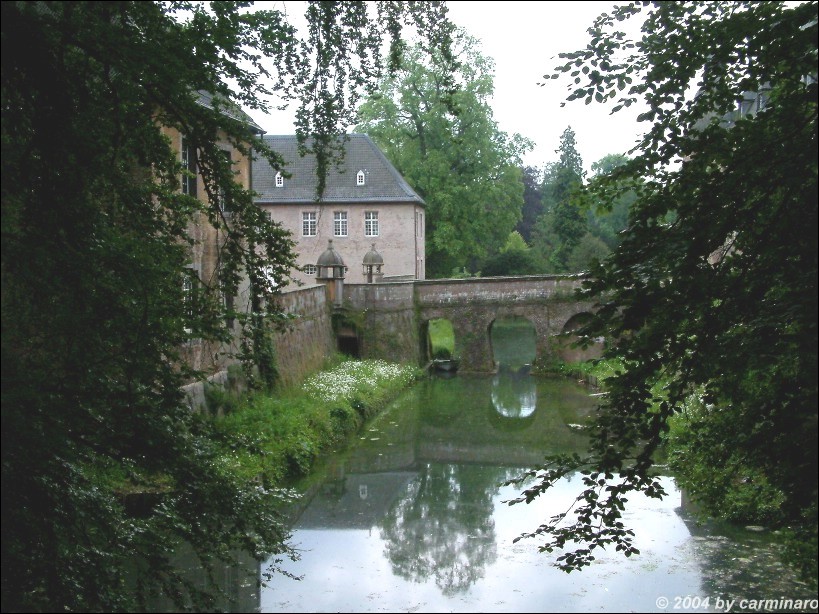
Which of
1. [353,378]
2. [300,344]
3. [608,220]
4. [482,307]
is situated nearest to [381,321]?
[482,307]

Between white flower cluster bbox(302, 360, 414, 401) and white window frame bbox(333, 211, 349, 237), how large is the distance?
1058cm

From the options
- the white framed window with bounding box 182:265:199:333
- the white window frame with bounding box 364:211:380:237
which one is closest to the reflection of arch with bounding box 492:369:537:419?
the white window frame with bounding box 364:211:380:237

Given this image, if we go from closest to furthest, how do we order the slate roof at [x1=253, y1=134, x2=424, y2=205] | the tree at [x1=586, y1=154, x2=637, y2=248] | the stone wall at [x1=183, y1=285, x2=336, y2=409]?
the stone wall at [x1=183, y1=285, x2=336, y2=409] → the slate roof at [x1=253, y1=134, x2=424, y2=205] → the tree at [x1=586, y1=154, x2=637, y2=248]

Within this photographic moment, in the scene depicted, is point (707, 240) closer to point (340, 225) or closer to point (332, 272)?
point (332, 272)

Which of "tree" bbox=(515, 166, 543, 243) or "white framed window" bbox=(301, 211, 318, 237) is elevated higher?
"tree" bbox=(515, 166, 543, 243)

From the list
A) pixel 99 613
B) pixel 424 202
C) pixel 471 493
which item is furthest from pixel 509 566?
pixel 424 202

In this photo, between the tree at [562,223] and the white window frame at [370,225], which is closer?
the white window frame at [370,225]

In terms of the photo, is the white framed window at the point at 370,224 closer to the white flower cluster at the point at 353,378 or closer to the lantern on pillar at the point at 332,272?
the lantern on pillar at the point at 332,272

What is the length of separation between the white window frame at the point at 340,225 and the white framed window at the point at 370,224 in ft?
2.77

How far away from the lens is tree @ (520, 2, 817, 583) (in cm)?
590

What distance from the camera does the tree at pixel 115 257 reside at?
16.9ft

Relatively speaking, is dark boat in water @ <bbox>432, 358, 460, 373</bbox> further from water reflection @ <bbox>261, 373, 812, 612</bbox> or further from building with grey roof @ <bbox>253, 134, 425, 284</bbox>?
water reflection @ <bbox>261, 373, 812, 612</bbox>

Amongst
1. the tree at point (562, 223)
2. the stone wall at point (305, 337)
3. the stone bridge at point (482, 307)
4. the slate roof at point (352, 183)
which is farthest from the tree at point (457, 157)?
the stone wall at point (305, 337)

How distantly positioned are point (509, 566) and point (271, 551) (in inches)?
212
